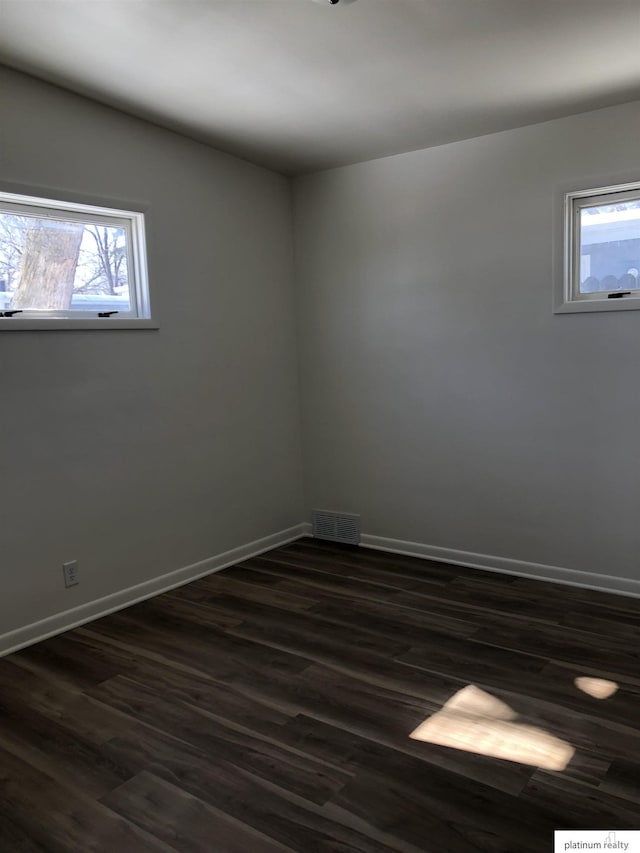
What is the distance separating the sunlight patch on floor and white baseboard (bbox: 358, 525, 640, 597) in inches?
41.6

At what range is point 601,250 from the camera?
3.52 metres

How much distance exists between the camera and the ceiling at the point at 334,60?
2.38m

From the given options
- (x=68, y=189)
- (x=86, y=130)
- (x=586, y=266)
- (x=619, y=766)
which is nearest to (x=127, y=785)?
(x=619, y=766)

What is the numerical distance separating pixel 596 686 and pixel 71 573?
250 cm

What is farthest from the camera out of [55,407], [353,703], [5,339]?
[55,407]

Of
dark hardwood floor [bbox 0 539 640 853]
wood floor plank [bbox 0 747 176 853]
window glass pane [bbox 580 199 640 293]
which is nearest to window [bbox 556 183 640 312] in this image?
window glass pane [bbox 580 199 640 293]

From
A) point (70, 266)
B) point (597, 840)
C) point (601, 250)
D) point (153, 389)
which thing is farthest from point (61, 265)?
point (597, 840)

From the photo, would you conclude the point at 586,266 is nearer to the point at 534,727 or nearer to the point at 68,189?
the point at 534,727

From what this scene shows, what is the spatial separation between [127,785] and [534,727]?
142 cm

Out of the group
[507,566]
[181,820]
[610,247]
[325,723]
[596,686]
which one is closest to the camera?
[181,820]

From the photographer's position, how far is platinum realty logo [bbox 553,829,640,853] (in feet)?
5.76

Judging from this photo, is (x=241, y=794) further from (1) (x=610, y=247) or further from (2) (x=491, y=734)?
(1) (x=610, y=247)

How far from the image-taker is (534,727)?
232cm

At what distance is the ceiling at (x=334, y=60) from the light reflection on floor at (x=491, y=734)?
103 inches
